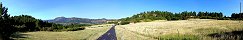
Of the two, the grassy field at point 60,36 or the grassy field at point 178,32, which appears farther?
the grassy field at point 60,36

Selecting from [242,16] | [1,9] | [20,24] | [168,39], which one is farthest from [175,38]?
[242,16]

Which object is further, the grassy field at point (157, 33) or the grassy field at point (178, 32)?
the grassy field at point (157, 33)

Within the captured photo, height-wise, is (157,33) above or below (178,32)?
below

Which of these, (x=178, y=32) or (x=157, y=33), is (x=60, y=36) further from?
(x=178, y=32)

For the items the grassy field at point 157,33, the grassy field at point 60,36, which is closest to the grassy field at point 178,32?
the grassy field at point 157,33

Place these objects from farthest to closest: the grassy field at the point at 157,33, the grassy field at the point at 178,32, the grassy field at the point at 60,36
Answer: the grassy field at the point at 60,36 < the grassy field at the point at 157,33 < the grassy field at the point at 178,32

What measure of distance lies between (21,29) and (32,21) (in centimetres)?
1423

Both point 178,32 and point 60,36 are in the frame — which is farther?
point 60,36

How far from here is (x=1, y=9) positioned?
230 ft

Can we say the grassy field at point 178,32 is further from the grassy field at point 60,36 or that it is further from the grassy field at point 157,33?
the grassy field at point 60,36

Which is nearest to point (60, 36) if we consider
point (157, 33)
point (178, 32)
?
point (157, 33)

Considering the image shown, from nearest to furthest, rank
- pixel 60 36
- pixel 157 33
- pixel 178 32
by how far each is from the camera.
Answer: pixel 178 32 < pixel 60 36 < pixel 157 33

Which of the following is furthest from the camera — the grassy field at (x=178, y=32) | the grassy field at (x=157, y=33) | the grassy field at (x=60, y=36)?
the grassy field at (x=60, y=36)

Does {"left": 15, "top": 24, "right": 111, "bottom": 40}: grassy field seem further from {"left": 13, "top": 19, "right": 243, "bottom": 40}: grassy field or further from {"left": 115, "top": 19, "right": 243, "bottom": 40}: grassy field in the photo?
{"left": 115, "top": 19, "right": 243, "bottom": 40}: grassy field
